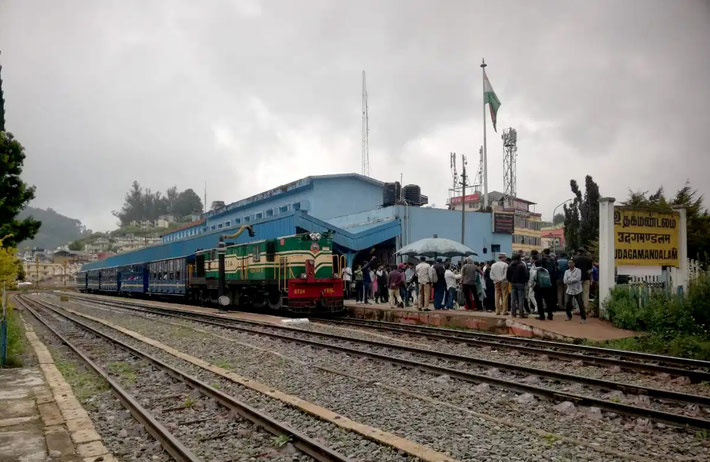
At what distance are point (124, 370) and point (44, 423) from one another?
4.03 metres

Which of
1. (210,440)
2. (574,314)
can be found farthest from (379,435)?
(574,314)

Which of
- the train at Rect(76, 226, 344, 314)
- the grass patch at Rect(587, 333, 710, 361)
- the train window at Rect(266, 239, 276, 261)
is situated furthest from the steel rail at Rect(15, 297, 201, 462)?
Answer: the train window at Rect(266, 239, 276, 261)

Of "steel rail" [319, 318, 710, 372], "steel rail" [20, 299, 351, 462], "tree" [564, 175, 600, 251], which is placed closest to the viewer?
"steel rail" [20, 299, 351, 462]

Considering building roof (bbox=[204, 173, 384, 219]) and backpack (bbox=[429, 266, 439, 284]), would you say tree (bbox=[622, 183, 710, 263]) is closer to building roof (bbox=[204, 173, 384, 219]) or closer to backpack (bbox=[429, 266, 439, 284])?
backpack (bbox=[429, 266, 439, 284])

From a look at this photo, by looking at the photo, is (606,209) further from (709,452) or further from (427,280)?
(709,452)

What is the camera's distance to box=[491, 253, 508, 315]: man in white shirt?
49.5ft

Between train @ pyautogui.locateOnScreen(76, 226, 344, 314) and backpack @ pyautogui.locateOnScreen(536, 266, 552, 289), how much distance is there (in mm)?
7965

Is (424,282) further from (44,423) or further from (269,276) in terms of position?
(44,423)

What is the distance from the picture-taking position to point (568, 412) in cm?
650

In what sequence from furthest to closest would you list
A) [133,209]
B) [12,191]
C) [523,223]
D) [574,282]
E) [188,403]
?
1. [133,209]
2. [523,223]
3. [12,191]
4. [574,282]
5. [188,403]

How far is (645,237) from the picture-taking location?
568 inches

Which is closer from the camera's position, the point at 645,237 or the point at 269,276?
the point at 645,237

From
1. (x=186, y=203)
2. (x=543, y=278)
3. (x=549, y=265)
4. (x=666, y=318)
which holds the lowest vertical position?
(x=666, y=318)

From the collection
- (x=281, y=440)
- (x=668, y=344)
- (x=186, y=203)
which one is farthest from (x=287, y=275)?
(x=186, y=203)
